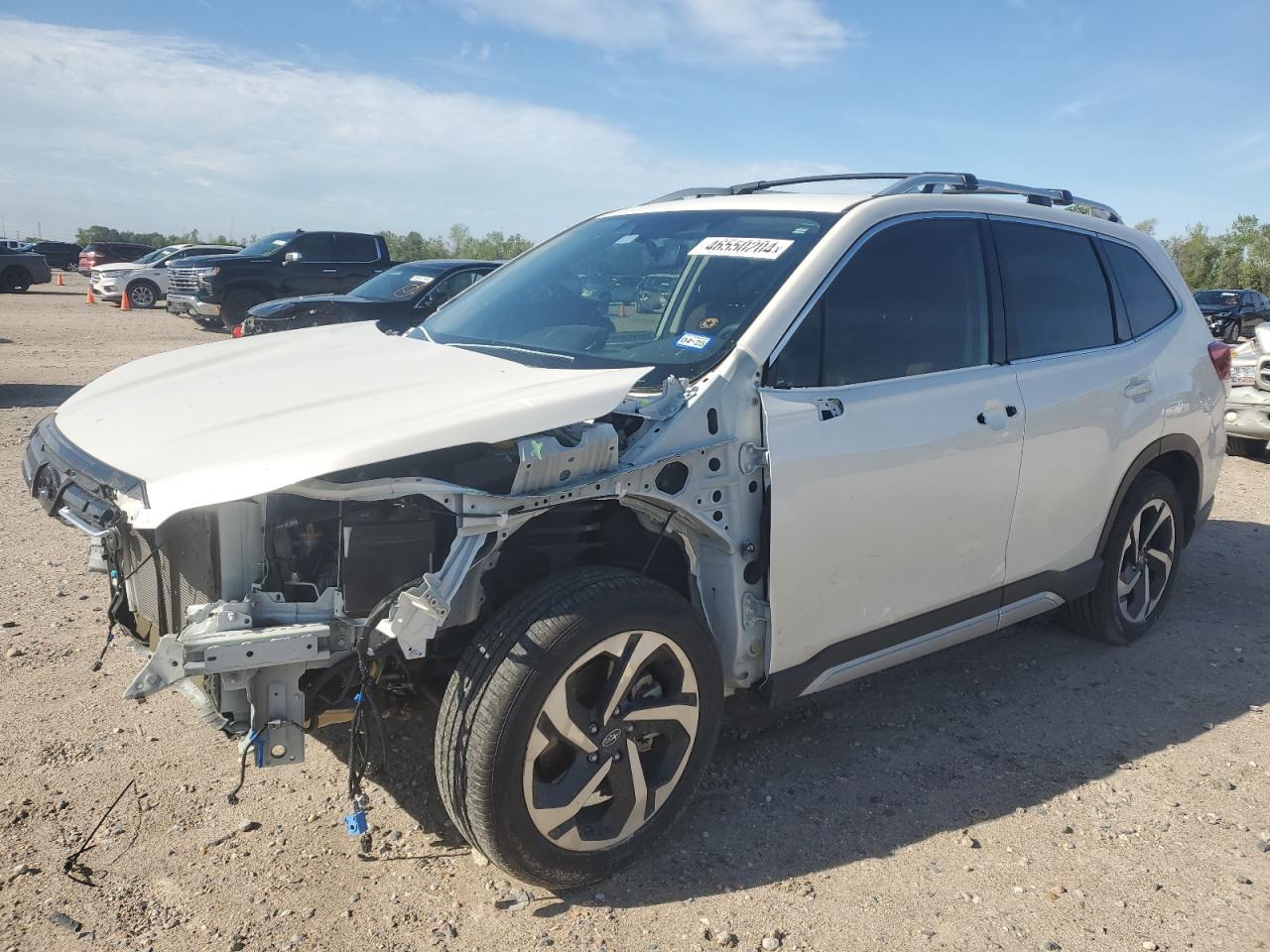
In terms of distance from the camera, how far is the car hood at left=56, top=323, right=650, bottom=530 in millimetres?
2318

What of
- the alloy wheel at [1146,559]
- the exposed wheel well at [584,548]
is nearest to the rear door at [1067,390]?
the alloy wheel at [1146,559]

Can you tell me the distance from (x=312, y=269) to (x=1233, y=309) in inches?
870

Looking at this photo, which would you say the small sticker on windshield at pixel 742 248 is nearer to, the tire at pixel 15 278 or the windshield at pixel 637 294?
the windshield at pixel 637 294

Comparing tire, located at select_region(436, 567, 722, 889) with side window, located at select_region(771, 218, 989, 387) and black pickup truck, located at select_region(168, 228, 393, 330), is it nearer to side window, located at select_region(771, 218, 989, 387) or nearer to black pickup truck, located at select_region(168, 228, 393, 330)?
side window, located at select_region(771, 218, 989, 387)

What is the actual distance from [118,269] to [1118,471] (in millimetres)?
26741

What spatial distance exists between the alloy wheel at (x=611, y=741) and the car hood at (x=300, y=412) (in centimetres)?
70

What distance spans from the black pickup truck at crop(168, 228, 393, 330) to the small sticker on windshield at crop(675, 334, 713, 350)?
16.0 metres

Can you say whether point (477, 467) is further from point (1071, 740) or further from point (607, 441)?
point (1071, 740)

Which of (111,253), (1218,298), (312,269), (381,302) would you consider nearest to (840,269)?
(381,302)

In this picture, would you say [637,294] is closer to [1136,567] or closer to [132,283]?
[1136,567]

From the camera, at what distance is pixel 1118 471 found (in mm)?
4227

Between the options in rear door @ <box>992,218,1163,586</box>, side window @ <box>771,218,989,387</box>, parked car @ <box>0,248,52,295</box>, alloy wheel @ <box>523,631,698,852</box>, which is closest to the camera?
alloy wheel @ <box>523,631,698,852</box>

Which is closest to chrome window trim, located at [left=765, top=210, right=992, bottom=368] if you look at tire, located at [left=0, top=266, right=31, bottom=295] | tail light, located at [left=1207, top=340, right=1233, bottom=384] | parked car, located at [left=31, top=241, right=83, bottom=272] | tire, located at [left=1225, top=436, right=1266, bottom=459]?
tail light, located at [left=1207, top=340, right=1233, bottom=384]

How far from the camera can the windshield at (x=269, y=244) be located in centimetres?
1825
